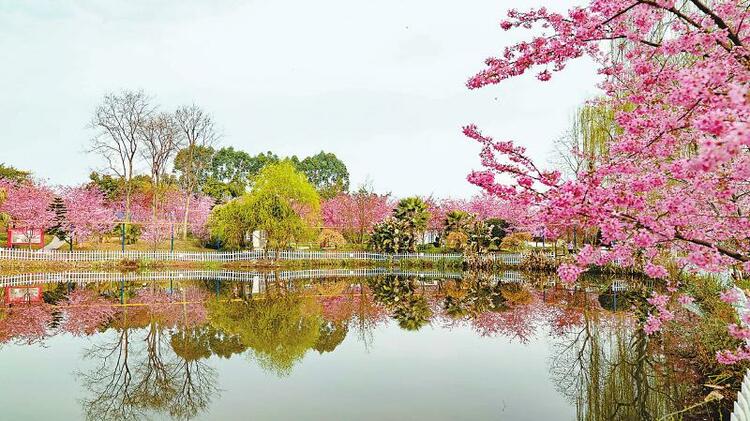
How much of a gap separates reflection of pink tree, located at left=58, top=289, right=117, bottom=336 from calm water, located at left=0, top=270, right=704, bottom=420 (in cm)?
5

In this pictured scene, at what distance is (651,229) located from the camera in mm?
3123

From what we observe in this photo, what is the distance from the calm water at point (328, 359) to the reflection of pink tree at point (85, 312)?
0.05 meters

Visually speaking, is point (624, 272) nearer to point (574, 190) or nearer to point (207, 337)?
point (207, 337)

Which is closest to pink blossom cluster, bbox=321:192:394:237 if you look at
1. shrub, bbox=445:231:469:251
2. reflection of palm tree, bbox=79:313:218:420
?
shrub, bbox=445:231:469:251

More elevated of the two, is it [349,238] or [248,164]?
[248,164]

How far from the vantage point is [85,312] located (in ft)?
41.1

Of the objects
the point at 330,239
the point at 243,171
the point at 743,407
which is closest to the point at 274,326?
the point at 743,407

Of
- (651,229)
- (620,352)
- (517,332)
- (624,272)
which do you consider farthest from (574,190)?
(624,272)

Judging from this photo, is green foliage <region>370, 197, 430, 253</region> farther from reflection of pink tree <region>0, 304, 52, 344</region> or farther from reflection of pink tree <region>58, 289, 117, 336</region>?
reflection of pink tree <region>0, 304, 52, 344</region>

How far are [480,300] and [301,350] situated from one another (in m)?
7.63

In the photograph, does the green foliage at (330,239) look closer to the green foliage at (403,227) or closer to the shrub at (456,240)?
the green foliage at (403,227)

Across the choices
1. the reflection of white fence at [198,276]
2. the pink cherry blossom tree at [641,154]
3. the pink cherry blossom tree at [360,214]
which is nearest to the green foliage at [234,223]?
the reflection of white fence at [198,276]

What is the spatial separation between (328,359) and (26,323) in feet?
23.9

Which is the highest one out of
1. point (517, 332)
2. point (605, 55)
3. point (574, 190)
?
point (605, 55)
